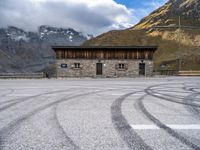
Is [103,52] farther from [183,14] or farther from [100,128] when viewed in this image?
[183,14]

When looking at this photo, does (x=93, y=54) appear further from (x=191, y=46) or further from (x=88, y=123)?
(x=191, y=46)

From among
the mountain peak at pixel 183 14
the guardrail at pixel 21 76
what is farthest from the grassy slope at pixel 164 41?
the guardrail at pixel 21 76

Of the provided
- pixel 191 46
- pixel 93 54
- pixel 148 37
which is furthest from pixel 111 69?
pixel 148 37

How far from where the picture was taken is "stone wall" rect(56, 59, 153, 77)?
4369cm

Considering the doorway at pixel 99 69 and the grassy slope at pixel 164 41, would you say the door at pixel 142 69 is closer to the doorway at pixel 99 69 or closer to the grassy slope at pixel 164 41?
the doorway at pixel 99 69

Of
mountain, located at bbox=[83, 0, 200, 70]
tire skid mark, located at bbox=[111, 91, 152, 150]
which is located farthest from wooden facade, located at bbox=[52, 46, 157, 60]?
tire skid mark, located at bbox=[111, 91, 152, 150]

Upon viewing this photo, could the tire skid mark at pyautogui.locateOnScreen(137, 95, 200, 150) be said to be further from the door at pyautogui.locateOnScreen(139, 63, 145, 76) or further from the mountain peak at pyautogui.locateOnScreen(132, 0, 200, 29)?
the mountain peak at pyautogui.locateOnScreen(132, 0, 200, 29)

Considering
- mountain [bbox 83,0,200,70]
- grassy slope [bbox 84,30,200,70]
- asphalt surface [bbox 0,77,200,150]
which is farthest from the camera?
grassy slope [bbox 84,30,200,70]

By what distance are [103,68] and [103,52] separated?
2711mm

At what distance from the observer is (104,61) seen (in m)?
44.5

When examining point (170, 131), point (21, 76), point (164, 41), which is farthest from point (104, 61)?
point (164, 41)

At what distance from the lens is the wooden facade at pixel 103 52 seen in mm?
44625

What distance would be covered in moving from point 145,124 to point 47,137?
92.9 inches

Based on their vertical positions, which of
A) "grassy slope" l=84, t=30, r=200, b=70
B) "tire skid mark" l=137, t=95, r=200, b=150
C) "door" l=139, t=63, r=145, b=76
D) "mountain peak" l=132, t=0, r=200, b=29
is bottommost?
"tire skid mark" l=137, t=95, r=200, b=150
